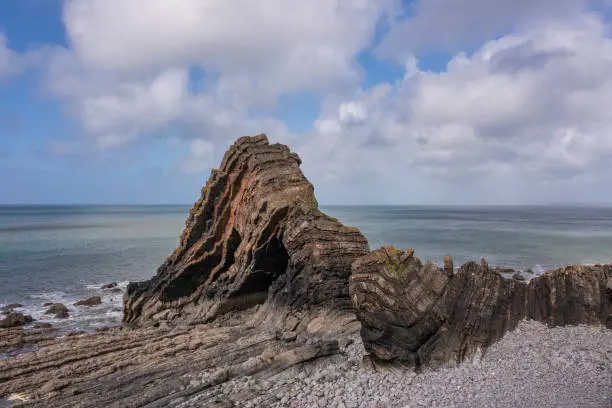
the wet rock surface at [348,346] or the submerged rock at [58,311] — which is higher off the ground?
the wet rock surface at [348,346]

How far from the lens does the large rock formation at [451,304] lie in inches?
503

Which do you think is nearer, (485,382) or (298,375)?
(485,382)

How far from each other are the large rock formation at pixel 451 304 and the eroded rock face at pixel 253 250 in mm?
4434

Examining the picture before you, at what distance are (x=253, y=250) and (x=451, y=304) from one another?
406 inches

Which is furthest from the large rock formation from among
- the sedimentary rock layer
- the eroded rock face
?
the eroded rock face

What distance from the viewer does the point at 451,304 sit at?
13195mm

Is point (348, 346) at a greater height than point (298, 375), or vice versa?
point (348, 346)

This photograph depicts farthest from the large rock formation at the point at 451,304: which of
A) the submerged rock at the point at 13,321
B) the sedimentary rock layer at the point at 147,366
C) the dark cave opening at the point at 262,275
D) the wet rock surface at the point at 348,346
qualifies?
the submerged rock at the point at 13,321

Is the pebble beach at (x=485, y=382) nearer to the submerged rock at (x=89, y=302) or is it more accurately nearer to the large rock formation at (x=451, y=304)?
the large rock formation at (x=451, y=304)

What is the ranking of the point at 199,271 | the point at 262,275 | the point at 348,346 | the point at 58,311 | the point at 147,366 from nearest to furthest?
the point at 147,366, the point at 348,346, the point at 262,275, the point at 199,271, the point at 58,311

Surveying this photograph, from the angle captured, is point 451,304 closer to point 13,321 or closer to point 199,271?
point 199,271

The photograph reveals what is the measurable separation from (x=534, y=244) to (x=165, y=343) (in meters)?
70.1

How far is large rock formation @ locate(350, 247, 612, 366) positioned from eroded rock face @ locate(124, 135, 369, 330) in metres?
4.43

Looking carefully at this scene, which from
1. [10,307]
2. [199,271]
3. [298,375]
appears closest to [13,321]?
[10,307]
